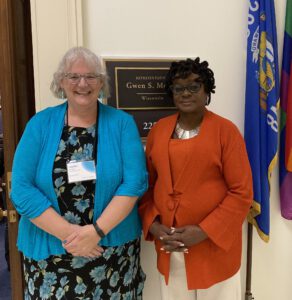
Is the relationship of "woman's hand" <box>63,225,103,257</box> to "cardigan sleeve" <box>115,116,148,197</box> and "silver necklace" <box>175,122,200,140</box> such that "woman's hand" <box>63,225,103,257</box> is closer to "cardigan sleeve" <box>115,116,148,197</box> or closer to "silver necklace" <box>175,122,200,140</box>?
"cardigan sleeve" <box>115,116,148,197</box>

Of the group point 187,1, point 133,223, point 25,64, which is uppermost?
point 187,1

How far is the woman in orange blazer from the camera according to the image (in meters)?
1.35

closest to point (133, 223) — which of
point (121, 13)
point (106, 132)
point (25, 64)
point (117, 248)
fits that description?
point (117, 248)

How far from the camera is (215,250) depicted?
55.2 inches

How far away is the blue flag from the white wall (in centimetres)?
9

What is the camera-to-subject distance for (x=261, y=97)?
1.75m

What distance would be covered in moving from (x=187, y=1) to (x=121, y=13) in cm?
35

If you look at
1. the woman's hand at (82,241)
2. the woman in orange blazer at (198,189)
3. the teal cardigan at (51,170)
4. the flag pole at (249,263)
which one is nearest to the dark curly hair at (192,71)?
the woman in orange blazer at (198,189)

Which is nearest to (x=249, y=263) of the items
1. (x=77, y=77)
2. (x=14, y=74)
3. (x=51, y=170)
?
(x=51, y=170)

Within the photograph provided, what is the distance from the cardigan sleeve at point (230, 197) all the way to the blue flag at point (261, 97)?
0.42m

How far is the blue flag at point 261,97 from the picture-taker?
171 cm

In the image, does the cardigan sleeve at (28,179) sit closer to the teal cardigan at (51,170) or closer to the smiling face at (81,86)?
the teal cardigan at (51,170)

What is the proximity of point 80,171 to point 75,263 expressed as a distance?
0.37m

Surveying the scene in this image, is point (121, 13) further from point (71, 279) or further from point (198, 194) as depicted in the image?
point (71, 279)
